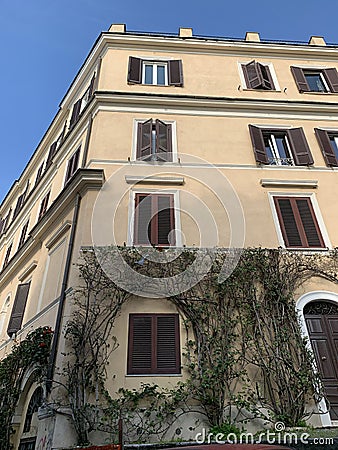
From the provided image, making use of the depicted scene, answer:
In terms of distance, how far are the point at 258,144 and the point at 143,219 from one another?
4933 mm

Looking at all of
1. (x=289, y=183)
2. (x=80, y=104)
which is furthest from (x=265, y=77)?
(x=80, y=104)

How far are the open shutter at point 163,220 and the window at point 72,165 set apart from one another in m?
3.85

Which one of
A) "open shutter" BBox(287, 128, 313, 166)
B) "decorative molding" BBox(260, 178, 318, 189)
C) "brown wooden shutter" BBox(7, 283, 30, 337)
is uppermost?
"open shutter" BBox(287, 128, 313, 166)

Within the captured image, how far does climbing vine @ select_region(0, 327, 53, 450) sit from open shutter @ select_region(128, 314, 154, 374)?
1983 mm

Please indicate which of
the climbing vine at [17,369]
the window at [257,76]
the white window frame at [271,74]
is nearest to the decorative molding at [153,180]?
the climbing vine at [17,369]

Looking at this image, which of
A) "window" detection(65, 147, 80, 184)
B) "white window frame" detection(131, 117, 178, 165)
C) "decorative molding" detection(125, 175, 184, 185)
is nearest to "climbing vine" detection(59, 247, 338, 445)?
"decorative molding" detection(125, 175, 184, 185)

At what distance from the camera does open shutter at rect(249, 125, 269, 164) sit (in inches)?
479

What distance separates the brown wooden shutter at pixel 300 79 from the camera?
1471 cm

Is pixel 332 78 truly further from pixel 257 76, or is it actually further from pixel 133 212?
pixel 133 212

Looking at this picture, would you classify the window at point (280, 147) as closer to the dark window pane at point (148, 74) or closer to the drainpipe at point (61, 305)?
the dark window pane at point (148, 74)

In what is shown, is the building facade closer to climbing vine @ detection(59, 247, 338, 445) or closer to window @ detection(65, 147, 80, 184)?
window @ detection(65, 147, 80, 184)

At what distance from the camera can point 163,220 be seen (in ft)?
34.3

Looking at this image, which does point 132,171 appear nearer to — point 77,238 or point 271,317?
point 77,238

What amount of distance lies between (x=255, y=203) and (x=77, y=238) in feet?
16.8
